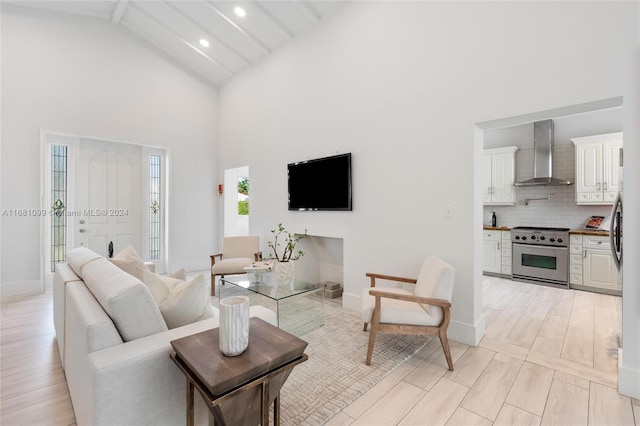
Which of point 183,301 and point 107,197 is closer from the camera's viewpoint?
point 183,301

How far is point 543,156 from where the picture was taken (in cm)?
500

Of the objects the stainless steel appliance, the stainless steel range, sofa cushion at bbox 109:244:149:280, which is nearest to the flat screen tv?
sofa cushion at bbox 109:244:149:280

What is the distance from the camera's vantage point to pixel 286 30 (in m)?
4.41

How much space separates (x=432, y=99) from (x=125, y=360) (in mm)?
3176

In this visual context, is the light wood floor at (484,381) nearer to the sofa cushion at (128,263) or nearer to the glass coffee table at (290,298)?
the sofa cushion at (128,263)

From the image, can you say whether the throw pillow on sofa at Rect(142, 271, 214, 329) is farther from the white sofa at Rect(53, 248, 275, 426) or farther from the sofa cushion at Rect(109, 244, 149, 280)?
the sofa cushion at Rect(109, 244, 149, 280)

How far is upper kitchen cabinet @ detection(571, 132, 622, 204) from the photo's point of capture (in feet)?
14.3

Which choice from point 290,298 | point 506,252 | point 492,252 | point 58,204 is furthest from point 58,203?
point 506,252

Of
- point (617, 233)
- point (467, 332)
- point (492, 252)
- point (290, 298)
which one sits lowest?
point (467, 332)

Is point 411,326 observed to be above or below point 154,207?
below

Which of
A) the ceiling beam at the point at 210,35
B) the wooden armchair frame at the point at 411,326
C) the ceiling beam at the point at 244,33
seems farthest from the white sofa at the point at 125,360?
the ceiling beam at the point at 210,35

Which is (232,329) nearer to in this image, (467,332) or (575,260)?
(467,332)

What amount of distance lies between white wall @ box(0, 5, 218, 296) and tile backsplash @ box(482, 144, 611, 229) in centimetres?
603

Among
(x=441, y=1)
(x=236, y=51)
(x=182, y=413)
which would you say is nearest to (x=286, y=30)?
(x=236, y=51)
